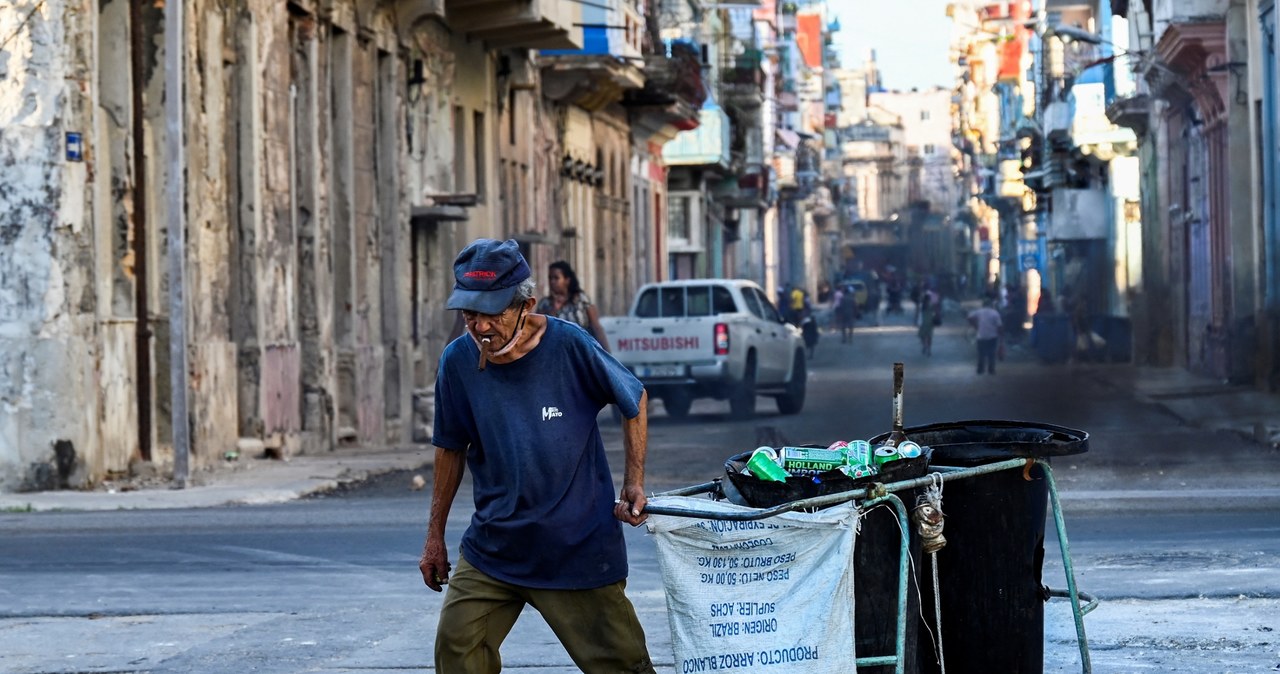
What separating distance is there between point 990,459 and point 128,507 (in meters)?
9.34

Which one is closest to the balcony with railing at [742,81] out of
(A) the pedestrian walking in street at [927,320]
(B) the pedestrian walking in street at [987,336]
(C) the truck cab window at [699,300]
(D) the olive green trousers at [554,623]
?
(A) the pedestrian walking in street at [927,320]

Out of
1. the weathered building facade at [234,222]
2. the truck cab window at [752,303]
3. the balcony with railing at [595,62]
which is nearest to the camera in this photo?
the weathered building facade at [234,222]

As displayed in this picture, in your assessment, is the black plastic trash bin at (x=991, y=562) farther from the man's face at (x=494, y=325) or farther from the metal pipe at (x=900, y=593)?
the man's face at (x=494, y=325)

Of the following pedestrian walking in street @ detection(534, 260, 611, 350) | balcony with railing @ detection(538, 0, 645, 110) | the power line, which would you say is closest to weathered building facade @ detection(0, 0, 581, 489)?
the power line

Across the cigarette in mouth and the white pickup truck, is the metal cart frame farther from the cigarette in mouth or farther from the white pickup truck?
the white pickup truck

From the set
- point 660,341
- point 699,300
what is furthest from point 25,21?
point 699,300

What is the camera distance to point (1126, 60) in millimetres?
42812

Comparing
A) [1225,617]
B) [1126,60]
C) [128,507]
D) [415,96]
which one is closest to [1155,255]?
[1126,60]

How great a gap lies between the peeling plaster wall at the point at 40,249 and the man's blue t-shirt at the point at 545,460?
34.0ft

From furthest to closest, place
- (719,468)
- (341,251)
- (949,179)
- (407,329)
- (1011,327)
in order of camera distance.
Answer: (949,179) < (1011,327) < (407,329) < (341,251) < (719,468)

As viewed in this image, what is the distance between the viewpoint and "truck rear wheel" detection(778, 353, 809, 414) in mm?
27234

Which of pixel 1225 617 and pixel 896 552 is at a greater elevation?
pixel 896 552

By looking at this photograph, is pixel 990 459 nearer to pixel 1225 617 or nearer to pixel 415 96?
pixel 1225 617

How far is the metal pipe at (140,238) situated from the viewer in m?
16.7
